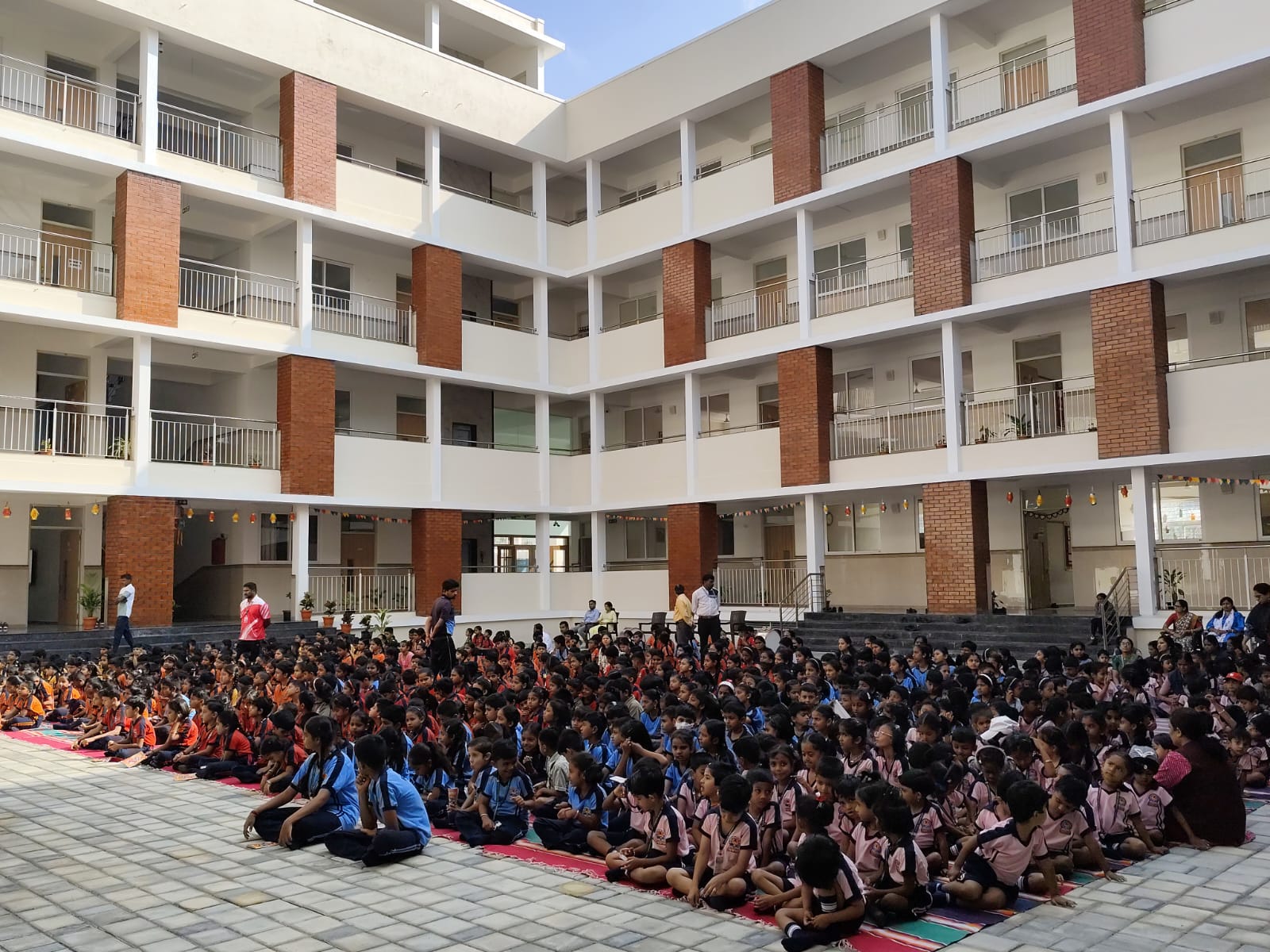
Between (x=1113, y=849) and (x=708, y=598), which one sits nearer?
(x=1113, y=849)

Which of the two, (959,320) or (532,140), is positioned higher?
(532,140)

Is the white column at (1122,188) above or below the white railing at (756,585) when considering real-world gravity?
above

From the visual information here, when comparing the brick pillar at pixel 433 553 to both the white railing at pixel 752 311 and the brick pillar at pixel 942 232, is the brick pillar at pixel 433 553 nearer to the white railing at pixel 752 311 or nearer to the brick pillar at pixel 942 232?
the white railing at pixel 752 311

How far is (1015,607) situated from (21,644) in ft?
64.5

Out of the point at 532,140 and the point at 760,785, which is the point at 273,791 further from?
the point at 532,140

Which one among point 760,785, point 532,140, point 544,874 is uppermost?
point 532,140

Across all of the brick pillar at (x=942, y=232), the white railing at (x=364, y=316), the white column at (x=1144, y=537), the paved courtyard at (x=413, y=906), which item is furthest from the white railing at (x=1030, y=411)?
the white railing at (x=364, y=316)

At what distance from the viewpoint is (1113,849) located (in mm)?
7371

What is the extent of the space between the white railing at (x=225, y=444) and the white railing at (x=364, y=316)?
292 cm

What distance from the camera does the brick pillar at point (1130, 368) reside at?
18.1 metres

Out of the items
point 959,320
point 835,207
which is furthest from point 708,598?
point 835,207

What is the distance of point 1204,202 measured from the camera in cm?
1856

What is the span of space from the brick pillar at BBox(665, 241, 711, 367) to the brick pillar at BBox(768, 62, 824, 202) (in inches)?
105

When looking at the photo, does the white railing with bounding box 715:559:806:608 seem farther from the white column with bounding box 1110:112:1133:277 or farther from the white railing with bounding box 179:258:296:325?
the white railing with bounding box 179:258:296:325
